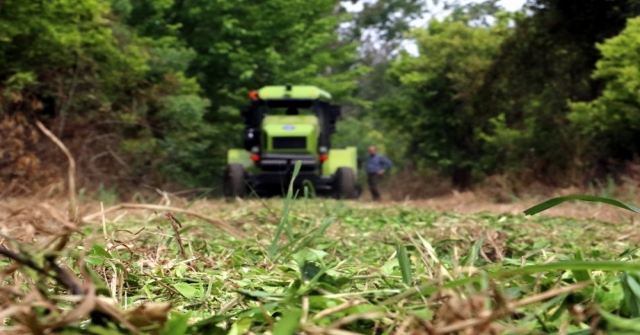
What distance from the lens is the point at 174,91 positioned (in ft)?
50.1

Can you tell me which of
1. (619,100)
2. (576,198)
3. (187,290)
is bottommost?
(187,290)

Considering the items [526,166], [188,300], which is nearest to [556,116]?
[526,166]

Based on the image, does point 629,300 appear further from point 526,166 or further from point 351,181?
point 526,166

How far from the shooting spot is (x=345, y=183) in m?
12.9

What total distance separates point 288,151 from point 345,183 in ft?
3.84

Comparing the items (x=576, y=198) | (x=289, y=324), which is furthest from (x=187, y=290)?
(x=576, y=198)

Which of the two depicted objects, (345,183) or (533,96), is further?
(533,96)

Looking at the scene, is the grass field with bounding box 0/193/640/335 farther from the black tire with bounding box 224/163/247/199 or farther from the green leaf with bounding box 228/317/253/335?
the black tire with bounding box 224/163/247/199

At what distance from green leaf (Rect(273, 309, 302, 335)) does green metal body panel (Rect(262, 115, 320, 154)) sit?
12.0 meters

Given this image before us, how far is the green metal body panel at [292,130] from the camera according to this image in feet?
42.5

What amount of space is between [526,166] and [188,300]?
14651mm

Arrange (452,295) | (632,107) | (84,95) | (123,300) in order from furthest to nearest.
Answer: (84,95) < (632,107) < (123,300) < (452,295)

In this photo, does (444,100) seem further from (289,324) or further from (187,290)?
(289,324)

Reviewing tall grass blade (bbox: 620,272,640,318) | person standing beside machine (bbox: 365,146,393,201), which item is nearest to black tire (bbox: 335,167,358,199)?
person standing beside machine (bbox: 365,146,393,201)
